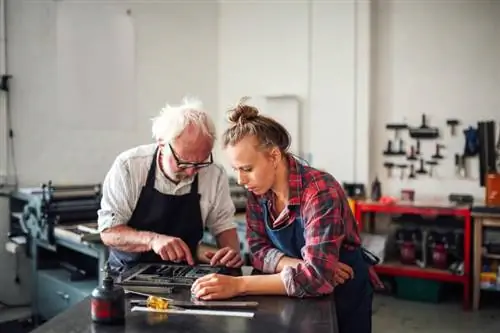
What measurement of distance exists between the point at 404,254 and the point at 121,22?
2.92 m

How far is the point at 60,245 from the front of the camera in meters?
3.28

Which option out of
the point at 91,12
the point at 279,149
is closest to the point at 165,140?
the point at 279,149

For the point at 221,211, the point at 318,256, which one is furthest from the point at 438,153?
the point at 318,256

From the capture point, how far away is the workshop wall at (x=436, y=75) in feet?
14.1

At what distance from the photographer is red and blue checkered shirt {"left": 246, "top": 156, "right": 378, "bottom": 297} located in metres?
1.51

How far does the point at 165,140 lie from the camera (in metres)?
1.99

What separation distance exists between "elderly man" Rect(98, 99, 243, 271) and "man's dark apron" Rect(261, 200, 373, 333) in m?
0.26

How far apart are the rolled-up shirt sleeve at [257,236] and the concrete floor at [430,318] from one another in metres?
2.06

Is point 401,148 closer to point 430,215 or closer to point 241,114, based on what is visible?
point 430,215

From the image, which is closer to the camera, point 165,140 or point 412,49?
point 165,140

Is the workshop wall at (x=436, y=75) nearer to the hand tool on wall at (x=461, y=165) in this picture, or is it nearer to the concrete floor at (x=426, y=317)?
the hand tool on wall at (x=461, y=165)

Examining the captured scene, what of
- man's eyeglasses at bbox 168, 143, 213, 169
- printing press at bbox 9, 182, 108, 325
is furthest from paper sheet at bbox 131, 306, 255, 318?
printing press at bbox 9, 182, 108, 325

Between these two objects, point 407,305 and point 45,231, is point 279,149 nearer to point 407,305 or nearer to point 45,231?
point 45,231

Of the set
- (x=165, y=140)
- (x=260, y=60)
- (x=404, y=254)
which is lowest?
(x=404, y=254)
